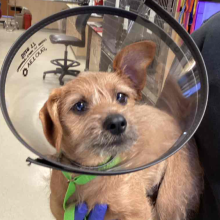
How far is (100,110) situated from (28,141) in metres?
0.20

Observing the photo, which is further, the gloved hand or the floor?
the gloved hand

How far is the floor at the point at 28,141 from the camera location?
578 millimetres

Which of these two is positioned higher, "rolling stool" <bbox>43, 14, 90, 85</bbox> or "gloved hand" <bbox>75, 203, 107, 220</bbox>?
"rolling stool" <bbox>43, 14, 90, 85</bbox>

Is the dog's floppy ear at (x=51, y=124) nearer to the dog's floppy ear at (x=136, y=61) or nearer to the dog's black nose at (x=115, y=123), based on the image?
the dog's black nose at (x=115, y=123)

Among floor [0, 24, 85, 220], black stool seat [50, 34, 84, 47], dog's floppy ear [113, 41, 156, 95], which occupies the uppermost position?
black stool seat [50, 34, 84, 47]

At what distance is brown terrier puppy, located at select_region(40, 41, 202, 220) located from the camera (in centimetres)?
64

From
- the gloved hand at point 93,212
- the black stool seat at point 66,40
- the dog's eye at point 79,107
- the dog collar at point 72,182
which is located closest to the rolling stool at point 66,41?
the black stool seat at point 66,40

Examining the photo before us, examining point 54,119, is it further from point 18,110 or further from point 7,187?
point 7,187

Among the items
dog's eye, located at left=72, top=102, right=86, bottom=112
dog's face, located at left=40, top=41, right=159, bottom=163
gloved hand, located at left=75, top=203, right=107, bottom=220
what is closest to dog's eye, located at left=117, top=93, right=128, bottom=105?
dog's face, located at left=40, top=41, right=159, bottom=163

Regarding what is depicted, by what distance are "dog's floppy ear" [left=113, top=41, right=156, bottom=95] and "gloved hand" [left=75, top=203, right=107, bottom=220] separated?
1.15 feet

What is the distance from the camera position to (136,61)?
2.37 feet

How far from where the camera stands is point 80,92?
2.43 feet

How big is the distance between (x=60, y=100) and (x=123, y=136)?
22 cm

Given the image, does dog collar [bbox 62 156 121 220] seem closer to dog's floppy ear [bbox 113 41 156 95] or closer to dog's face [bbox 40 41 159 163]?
dog's face [bbox 40 41 159 163]
